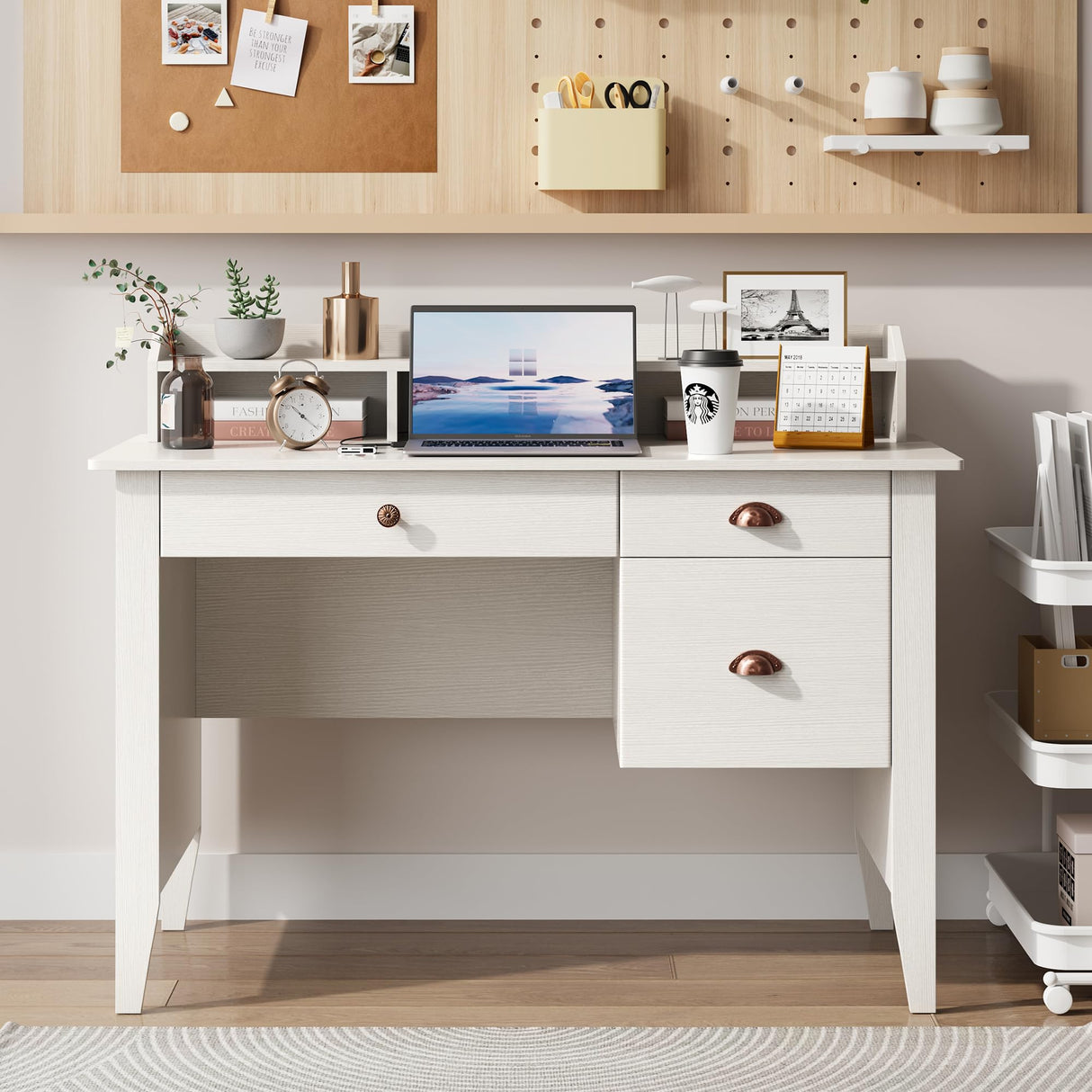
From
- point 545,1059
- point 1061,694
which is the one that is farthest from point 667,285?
point 545,1059

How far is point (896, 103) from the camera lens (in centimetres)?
217

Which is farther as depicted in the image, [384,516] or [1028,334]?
[1028,334]

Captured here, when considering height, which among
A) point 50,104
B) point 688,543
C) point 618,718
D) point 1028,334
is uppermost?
point 50,104

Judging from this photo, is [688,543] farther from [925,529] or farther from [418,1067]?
[418,1067]

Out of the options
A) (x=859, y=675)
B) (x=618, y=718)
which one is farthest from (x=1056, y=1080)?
(x=618, y=718)

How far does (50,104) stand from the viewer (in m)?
2.26

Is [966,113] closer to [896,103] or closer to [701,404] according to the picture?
[896,103]

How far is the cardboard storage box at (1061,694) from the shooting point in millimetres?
2018

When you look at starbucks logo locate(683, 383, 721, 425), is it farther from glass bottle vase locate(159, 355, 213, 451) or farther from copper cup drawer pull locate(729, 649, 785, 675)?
glass bottle vase locate(159, 355, 213, 451)

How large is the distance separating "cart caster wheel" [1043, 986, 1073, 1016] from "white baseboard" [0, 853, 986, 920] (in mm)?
394

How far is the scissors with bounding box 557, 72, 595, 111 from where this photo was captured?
2186mm

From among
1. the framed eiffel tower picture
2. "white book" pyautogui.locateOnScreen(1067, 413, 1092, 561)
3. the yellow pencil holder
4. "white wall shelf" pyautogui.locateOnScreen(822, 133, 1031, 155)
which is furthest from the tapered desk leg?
"white book" pyautogui.locateOnScreen(1067, 413, 1092, 561)

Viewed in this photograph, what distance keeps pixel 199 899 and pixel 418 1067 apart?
0.73 meters

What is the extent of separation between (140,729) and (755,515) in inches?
38.7
